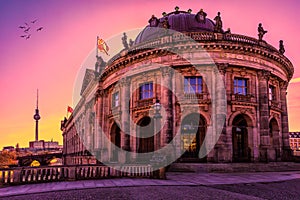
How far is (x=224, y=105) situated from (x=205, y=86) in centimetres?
223

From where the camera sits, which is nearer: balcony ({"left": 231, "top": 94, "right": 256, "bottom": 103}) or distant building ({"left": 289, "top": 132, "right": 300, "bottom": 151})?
balcony ({"left": 231, "top": 94, "right": 256, "bottom": 103})

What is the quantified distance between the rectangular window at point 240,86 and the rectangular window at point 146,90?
24.4 feet

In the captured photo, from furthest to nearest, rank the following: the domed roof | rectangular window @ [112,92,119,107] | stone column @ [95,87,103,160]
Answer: stone column @ [95,87,103,160]
rectangular window @ [112,92,119,107]
the domed roof

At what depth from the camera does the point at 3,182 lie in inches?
530

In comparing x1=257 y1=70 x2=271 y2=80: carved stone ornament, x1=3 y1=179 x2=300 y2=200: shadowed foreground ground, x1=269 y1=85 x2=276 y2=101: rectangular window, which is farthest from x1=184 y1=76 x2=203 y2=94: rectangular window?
x1=3 y1=179 x2=300 y2=200: shadowed foreground ground

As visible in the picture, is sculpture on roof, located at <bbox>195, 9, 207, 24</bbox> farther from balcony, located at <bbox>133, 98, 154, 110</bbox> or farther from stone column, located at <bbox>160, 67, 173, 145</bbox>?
balcony, located at <bbox>133, 98, 154, 110</bbox>

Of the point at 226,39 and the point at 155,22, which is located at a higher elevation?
the point at 155,22

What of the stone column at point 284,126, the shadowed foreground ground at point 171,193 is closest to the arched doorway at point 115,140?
the stone column at point 284,126

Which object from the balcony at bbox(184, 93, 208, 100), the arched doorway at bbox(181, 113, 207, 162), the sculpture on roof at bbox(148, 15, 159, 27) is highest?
→ the sculpture on roof at bbox(148, 15, 159, 27)

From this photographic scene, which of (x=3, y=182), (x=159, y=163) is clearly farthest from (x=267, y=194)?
(x=3, y=182)

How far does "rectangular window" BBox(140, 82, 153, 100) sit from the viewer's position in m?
27.5

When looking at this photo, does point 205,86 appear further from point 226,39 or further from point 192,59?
point 226,39

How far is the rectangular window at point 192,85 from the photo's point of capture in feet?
81.9

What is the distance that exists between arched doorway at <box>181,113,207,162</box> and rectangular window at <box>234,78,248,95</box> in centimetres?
399
